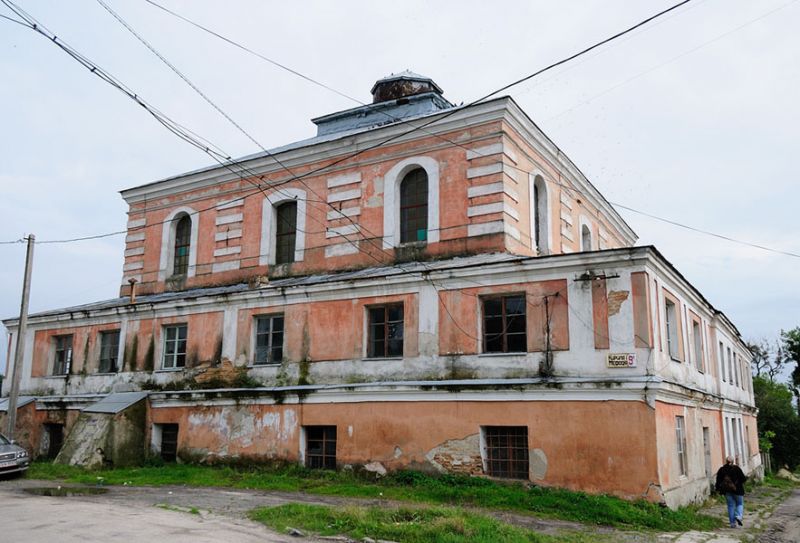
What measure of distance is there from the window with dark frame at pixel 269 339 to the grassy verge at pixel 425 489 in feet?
10.4

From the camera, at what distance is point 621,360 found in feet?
48.2

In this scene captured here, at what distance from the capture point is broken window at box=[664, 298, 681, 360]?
1716 cm

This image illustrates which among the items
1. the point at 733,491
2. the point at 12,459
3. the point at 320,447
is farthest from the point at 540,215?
the point at 12,459

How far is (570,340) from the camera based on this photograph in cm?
1539

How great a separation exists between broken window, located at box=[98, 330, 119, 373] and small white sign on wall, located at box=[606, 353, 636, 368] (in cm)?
1689

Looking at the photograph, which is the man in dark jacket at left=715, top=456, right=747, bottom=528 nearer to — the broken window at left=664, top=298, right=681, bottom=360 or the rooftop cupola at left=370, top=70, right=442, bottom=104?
the broken window at left=664, top=298, right=681, bottom=360

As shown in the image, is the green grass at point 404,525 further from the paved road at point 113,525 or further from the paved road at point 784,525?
the paved road at point 784,525

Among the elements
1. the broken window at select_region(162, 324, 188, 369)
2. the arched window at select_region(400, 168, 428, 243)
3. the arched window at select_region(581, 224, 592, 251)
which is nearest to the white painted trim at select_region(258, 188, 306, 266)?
the broken window at select_region(162, 324, 188, 369)

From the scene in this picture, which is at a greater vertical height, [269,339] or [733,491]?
[269,339]

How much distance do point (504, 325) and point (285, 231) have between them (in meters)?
10.7

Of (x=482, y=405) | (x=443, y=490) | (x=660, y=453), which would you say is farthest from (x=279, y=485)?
(x=660, y=453)

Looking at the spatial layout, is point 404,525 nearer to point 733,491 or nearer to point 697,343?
point 733,491

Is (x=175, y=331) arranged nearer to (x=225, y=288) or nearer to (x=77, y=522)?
(x=225, y=288)

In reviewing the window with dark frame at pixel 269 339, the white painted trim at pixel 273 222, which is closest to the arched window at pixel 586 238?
the white painted trim at pixel 273 222
